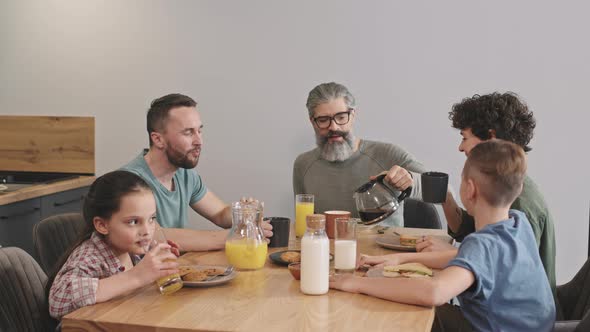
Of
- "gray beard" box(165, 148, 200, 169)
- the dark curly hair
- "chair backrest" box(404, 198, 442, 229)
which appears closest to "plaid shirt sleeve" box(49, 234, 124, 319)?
"gray beard" box(165, 148, 200, 169)

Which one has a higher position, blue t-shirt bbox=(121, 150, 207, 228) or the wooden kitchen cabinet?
blue t-shirt bbox=(121, 150, 207, 228)

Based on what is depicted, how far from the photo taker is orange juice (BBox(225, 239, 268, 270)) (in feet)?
6.56

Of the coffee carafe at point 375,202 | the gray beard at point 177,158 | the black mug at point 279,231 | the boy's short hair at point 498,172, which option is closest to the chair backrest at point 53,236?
the gray beard at point 177,158

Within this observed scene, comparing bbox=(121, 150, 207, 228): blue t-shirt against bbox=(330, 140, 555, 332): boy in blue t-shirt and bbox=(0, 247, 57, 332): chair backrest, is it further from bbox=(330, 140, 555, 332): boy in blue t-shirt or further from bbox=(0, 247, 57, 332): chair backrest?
bbox=(330, 140, 555, 332): boy in blue t-shirt

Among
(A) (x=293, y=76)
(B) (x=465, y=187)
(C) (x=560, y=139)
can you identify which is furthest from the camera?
(A) (x=293, y=76)

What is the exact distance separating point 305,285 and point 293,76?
2.01 meters

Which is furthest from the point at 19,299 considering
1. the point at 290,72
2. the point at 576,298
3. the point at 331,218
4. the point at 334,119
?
the point at 290,72

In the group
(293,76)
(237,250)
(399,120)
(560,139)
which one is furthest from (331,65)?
(237,250)

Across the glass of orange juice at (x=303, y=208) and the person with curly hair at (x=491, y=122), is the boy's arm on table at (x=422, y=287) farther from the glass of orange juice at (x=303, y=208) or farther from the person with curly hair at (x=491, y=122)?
the glass of orange juice at (x=303, y=208)

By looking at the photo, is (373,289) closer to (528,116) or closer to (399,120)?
(528,116)

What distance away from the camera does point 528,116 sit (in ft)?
7.96

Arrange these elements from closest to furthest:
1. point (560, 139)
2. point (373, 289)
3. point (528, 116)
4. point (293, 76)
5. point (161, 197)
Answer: point (373, 289)
point (528, 116)
point (161, 197)
point (560, 139)
point (293, 76)

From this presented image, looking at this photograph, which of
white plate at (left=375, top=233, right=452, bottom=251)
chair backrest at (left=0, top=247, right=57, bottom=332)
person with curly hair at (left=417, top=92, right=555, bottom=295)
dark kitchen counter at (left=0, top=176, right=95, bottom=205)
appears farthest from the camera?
dark kitchen counter at (left=0, top=176, right=95, bottom=205)

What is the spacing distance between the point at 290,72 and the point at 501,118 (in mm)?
1440
